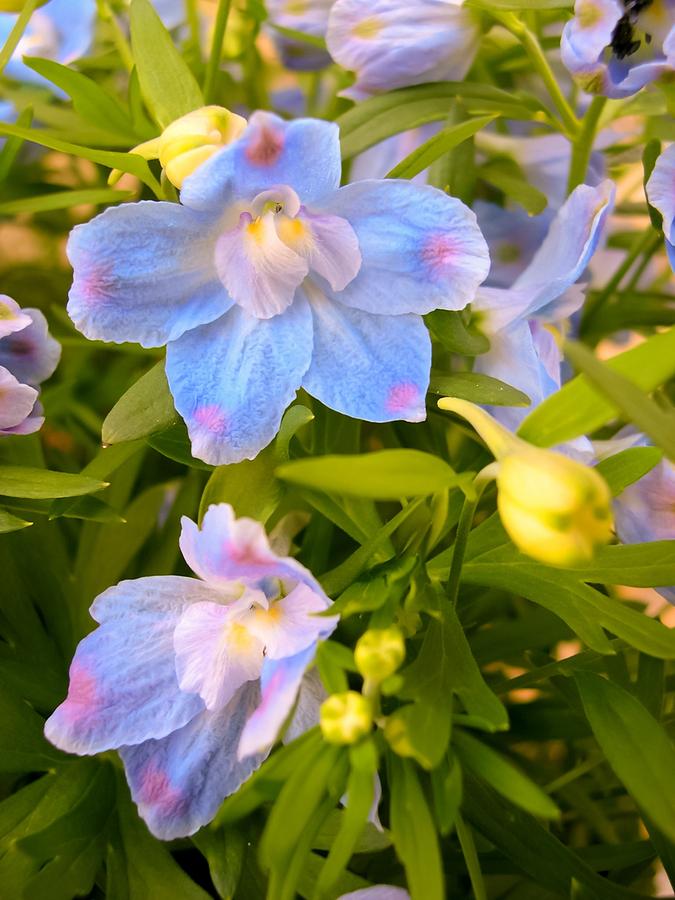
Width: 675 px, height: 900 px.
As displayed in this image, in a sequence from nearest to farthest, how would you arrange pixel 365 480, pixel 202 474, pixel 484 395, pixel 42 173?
pixel 365 480, pixel 484 395, pixel 202 474, pixel 42 173

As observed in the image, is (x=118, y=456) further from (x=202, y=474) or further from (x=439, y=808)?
(x=439, y=808)

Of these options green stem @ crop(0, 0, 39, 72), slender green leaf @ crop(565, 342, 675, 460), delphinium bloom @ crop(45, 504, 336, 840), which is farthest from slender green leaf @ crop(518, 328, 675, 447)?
green stem @ crop(0, 0, 39, 72)

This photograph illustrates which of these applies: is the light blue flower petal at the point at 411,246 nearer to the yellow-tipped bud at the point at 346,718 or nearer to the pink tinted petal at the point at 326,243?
the pink tinted petal at the point at 326,243

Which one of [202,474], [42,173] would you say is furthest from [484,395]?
[42,173]

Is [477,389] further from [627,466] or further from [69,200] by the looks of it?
[69,200]

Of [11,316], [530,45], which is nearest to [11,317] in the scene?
[11,316]
